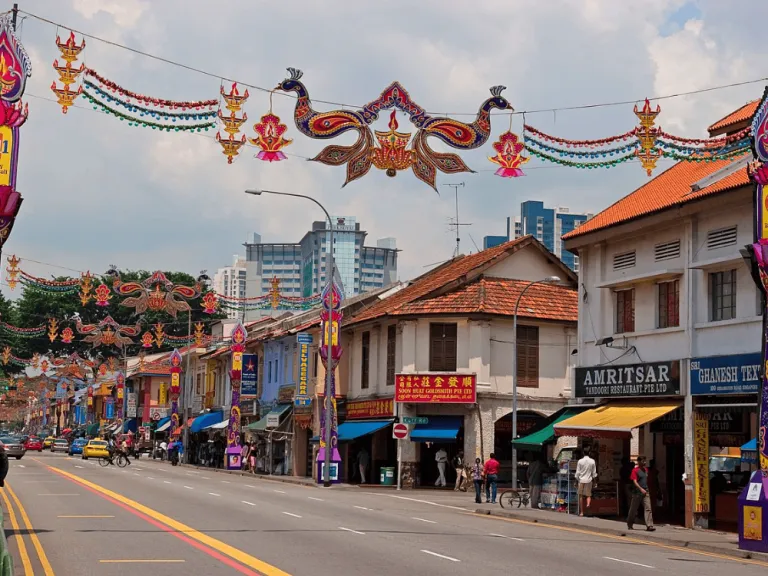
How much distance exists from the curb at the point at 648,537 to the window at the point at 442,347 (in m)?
14.5

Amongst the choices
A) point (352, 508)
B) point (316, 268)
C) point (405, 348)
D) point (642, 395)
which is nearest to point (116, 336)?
point (405, 348)

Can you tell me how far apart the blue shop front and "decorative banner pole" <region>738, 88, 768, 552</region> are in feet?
10.1

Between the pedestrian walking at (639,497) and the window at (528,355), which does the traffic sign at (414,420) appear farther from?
the pedestrian walking at (639,497)

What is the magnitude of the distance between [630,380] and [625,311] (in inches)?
102

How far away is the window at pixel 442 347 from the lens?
48125 mm

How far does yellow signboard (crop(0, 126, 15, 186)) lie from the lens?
20.5m

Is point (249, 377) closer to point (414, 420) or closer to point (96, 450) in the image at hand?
point (96, 450)

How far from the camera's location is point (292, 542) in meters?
21.0

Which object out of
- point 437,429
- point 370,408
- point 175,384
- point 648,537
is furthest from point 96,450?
point 648,537

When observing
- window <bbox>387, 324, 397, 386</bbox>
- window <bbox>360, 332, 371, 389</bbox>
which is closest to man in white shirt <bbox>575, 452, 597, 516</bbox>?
window <bbox>387, 324, 397, 386</bbox>

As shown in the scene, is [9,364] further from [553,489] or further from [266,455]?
[553,489]

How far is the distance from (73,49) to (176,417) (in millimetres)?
60924

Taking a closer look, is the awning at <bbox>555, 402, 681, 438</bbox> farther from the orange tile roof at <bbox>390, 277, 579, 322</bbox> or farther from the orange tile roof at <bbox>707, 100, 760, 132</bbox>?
the orange tile roof at <bbox>390, 277, 579, 322</bbox>

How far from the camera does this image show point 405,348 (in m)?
48.5
